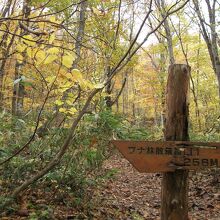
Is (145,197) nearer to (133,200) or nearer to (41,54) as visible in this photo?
(133,200)

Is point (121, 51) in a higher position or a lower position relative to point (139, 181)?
higher

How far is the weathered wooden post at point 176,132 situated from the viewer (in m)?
2.92

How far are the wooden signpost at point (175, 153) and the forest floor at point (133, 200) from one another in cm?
174

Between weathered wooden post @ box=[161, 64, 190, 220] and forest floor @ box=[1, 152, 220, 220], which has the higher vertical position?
weathered wooden post @ box=[161, 64, 190, 220]

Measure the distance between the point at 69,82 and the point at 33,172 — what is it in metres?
2.21

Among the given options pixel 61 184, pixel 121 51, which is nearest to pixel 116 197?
pixel 61 184

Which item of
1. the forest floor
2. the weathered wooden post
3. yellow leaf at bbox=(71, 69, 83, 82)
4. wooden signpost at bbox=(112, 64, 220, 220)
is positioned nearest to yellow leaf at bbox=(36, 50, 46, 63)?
yellow leaf at bbox=(71, 69, 83, 82)

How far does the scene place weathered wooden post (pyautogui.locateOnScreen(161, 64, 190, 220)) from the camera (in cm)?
292

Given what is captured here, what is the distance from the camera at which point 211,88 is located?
20.0 m

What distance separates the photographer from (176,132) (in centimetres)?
298

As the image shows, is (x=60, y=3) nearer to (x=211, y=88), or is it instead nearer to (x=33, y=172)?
(x=33, y=172)

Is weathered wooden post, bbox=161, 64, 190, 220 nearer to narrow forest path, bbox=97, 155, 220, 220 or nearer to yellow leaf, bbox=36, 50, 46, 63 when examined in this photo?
yellow leaf, bbox=36, 50, 46, 63

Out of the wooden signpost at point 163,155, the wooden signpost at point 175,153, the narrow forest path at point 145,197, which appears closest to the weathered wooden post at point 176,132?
the wooden signpost at point 175,153

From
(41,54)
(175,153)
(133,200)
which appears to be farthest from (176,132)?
(133,200)
